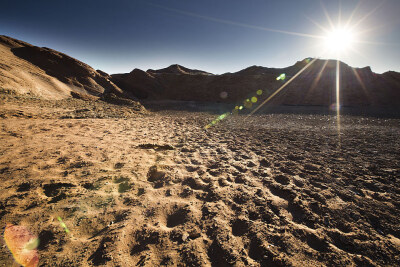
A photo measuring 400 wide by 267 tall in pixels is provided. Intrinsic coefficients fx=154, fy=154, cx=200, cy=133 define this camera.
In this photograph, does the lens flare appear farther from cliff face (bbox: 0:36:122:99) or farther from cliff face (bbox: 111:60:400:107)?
cliff face (bbox: 111:60:400:107)

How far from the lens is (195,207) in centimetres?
234

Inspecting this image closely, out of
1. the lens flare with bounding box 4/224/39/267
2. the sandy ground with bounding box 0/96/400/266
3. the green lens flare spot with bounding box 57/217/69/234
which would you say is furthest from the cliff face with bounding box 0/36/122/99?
the green lens flare spot with bounding box 57/217/69/234

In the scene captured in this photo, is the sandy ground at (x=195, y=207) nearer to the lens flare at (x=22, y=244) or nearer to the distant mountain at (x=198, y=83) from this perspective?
the lens flare at (x=22, y=244)

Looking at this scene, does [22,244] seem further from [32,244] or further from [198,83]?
[198,83]

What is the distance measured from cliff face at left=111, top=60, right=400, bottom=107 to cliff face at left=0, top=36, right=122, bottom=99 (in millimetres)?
7038

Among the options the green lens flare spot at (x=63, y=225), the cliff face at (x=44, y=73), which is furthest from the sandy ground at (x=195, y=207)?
the cliff face at (x=44, y=73)

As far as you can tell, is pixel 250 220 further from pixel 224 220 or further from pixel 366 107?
pixel 366 107

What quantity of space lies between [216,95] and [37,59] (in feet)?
91.2

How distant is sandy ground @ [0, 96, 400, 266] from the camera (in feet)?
5.45

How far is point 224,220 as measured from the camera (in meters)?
2.11

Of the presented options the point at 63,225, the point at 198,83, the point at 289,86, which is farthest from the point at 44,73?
the point at 289,86

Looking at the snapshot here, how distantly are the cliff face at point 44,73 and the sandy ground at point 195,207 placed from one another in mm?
14555

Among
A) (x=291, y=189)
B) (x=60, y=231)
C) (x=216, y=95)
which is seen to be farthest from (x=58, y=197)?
(x=216, y=95)

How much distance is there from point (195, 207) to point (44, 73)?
27.8 metres
